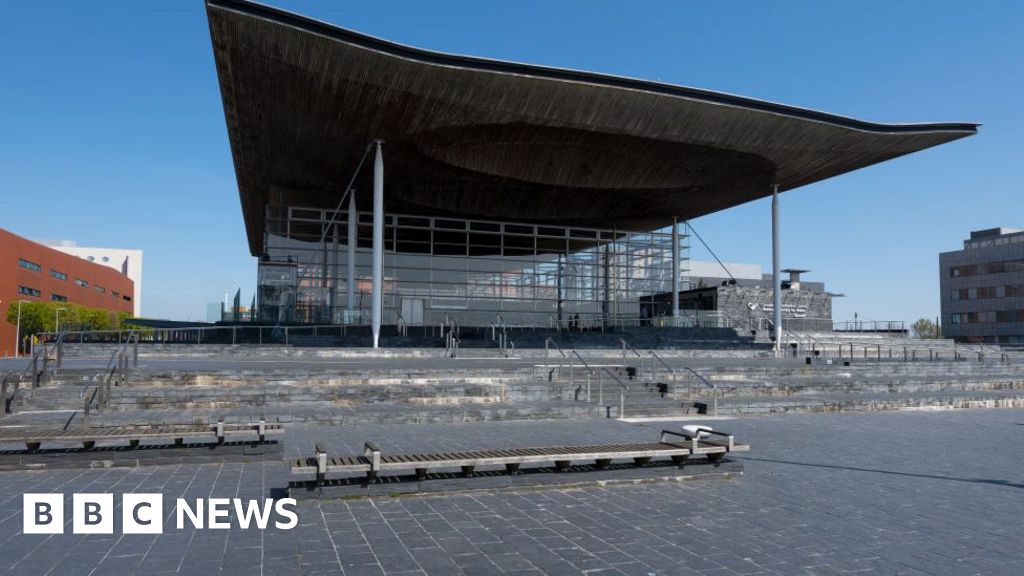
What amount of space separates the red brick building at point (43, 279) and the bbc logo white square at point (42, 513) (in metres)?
65.7

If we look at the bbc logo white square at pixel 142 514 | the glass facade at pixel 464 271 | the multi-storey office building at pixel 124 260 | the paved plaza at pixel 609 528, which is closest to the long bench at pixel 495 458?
the paved plaza at pixel 609 528

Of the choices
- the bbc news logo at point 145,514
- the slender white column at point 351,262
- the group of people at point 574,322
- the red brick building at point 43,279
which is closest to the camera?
the bbc news logo at point 145,514

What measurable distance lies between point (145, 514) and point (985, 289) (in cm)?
8978

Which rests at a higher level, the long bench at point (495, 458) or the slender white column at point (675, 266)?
the slender white column at point (675, 266)

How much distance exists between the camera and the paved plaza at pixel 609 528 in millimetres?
5066

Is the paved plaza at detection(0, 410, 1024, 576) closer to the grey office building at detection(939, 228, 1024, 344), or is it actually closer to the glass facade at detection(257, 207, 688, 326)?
the glass facade at detection(257, 207, 688, 326)

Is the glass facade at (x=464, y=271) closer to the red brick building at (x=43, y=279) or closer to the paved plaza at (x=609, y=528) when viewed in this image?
the paved plaza at (x=609, y=528)

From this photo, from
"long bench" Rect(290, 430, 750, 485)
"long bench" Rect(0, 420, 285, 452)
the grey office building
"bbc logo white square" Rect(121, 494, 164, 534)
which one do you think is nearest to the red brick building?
"long bench" Rect(0, 420, 285, 452)

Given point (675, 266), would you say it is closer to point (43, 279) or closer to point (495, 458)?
point (495, 458)

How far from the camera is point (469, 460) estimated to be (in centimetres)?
732

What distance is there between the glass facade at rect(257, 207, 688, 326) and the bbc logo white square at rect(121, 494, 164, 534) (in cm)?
2825

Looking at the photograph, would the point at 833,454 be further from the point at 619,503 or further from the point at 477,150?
the point at 477,150

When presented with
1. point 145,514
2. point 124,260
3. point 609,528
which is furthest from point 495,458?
point 124,260

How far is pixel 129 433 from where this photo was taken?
8.41 meters
